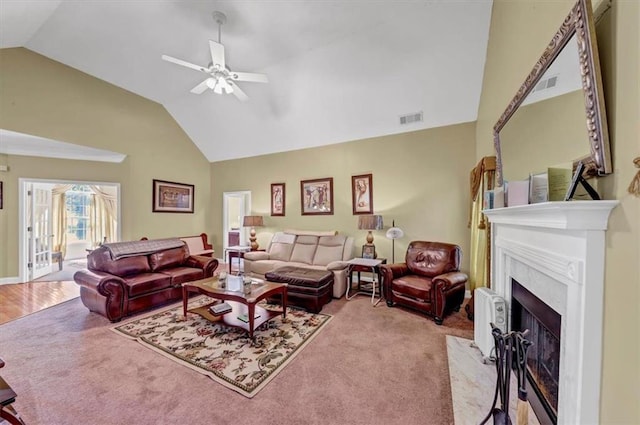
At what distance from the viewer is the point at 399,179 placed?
15.4 ft

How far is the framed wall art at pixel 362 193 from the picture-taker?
4.94 meters

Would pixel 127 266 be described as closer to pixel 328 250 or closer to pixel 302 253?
pixel 302 253

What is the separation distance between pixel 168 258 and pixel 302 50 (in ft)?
12.8

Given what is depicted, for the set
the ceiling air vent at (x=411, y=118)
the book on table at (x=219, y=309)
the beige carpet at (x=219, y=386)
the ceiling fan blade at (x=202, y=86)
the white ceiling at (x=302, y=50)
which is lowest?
the beige carpet at (x=219, y=386)

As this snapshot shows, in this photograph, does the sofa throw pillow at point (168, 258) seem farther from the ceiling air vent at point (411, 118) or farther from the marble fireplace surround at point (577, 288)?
Answer: the marble fireplace surround at point (577, 288)

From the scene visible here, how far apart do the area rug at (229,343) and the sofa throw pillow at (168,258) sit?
84cm

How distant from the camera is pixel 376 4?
2939 millimetres

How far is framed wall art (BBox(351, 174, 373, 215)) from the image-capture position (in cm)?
494

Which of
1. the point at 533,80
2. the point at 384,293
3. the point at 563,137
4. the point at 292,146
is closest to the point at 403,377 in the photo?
the point at 384,293

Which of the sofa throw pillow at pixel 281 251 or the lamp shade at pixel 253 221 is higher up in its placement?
the lamp shade at pixel 253 221

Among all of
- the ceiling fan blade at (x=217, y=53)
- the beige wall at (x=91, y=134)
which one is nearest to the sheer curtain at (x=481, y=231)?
the ceiling fan blade at (x=217, y=53)

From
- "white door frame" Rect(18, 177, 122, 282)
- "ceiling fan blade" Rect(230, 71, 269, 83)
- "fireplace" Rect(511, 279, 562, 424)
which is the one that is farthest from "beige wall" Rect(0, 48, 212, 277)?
"fireplace" Rect(511, 279, 562, 424)

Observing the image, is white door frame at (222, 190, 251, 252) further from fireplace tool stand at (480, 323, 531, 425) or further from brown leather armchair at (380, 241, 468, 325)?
fireplace tool stand at (480, 323, 531, 425)

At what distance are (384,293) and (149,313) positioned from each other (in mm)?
3301
